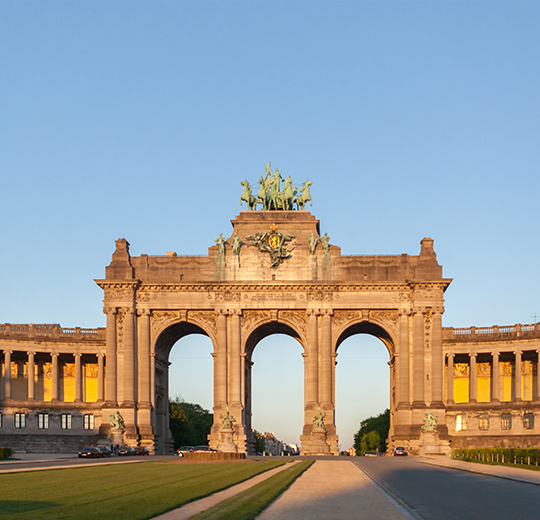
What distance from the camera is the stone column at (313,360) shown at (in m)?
103

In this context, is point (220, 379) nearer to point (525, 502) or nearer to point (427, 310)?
point (427, 310)

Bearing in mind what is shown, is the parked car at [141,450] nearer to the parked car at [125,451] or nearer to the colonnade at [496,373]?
the parked car at [125,451]

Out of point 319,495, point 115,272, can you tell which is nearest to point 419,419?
point 115,272

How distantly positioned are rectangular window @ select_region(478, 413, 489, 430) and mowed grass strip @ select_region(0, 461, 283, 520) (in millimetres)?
69455

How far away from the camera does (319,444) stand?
96.7 m

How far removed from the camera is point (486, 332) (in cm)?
11212

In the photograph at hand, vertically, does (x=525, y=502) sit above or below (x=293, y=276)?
below

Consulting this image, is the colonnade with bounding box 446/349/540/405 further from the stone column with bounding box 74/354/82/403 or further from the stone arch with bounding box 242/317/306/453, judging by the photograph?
the stone column with bounding box 74/354/82/403

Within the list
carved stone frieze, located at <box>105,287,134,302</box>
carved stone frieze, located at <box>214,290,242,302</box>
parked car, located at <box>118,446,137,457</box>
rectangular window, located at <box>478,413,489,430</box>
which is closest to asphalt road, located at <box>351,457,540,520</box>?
parked car, located at <box>118,446,137,457</box>

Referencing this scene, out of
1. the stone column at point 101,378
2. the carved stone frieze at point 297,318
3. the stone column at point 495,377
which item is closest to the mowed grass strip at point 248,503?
the carved stone frieze at point 297,318

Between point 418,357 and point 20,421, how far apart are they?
5235 centimetres

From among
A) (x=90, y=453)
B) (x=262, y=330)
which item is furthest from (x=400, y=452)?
(x=90, y=453)

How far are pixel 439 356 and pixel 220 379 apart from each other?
2777 cm

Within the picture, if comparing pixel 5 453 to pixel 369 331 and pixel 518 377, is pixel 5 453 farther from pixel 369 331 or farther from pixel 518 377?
pixel 518 377
